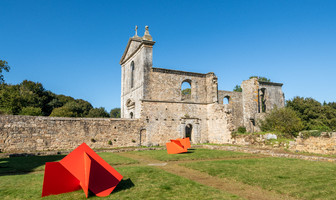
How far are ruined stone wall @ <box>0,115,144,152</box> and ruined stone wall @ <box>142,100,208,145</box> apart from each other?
3.86ft

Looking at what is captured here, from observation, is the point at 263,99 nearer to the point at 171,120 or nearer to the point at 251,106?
the point at 251,106

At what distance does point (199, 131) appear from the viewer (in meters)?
22.8

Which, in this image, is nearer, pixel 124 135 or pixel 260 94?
pixel 124 135

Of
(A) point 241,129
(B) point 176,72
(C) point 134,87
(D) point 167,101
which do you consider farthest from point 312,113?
(C) point 134,87

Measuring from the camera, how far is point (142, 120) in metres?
20.2

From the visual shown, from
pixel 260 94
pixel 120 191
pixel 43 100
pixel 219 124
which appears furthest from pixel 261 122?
pixel 43 100

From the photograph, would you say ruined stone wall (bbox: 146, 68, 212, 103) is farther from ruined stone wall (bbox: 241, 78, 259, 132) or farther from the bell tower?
ruined stone wall (bbox: 241, 78, 259, 132)

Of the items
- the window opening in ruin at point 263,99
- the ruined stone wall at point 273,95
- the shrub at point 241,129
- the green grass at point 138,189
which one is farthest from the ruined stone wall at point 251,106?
the green grass at point 138,189

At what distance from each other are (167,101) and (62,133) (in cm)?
940

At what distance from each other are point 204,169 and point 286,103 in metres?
27.1

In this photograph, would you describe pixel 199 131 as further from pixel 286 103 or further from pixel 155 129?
pixel 286 103

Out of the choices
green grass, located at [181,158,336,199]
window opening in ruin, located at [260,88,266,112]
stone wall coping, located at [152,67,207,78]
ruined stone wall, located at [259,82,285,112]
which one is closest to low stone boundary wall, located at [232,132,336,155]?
green grass, located at [181,158,336,199]

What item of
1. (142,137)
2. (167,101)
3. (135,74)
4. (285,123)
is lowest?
(142,137)

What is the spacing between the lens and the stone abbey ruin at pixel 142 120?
16.2 metres
